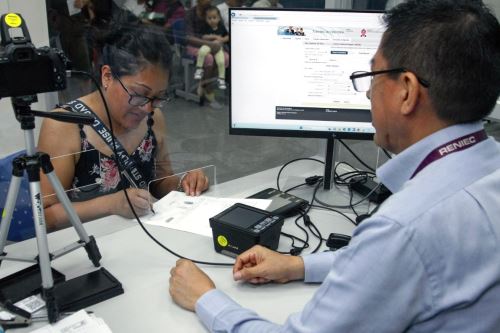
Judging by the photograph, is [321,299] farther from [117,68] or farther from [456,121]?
[117,68]

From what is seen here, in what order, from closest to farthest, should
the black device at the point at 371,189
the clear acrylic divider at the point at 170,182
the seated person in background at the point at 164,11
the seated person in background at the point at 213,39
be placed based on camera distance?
the clear acrylic divider at the point at 170,182
the black device at the point at 371,189
the seated person in background at the point at 164,11
the seated person in background at the point at 213,39

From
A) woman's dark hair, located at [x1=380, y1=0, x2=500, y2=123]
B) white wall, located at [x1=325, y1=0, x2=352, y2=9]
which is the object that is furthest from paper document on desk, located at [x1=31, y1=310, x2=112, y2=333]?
white wall, located at [x1=325, y1=0, x2=352, y2=9]

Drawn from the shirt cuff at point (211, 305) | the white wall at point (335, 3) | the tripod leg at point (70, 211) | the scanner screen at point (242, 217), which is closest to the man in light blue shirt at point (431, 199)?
the shirt cuff at point (211, 305)

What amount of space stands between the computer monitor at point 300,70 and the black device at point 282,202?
185 mm

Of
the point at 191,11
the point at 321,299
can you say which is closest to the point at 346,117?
the point at 321,299

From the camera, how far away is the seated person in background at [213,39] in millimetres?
4355

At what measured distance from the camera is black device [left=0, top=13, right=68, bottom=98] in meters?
0.88

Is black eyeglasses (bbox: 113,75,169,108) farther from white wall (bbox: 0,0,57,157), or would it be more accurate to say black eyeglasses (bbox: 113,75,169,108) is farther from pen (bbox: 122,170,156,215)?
white wall (bbox: 0,0,57,157)

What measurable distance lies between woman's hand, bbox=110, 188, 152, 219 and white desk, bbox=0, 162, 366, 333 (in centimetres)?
3

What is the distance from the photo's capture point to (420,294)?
656mm

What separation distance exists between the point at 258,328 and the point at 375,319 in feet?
0.84

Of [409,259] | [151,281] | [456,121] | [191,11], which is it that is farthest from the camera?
[191,11]

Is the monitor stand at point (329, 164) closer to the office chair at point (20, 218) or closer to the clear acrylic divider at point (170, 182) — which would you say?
the clear acrylic divider at point (170, 182)

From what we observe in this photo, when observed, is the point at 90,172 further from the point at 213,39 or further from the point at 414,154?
the point at 213,39
